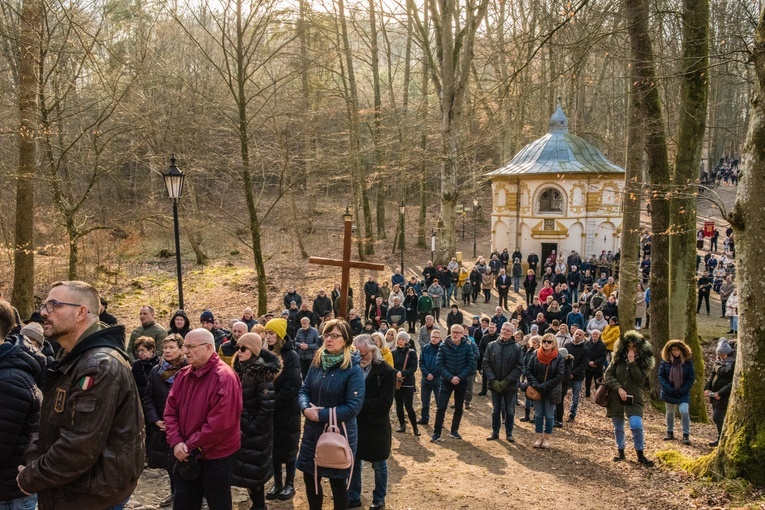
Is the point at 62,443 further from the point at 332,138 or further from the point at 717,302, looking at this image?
the point at 332,138

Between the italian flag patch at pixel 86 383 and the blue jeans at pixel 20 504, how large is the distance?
55.3 inches

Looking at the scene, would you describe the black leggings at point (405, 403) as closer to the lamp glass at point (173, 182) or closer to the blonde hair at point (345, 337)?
the blonde hair at point (345, 337)

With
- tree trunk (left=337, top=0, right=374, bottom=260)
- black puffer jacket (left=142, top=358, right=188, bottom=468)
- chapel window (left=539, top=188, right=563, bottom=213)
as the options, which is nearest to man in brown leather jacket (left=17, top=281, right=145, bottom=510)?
black puffer jacket (left=142, top=358, right=188, bottom=468)

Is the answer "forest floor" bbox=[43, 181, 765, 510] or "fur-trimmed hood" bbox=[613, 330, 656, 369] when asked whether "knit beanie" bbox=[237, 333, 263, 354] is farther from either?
"fur-trimmed hood" bbox=[613, 330, 656, 369]

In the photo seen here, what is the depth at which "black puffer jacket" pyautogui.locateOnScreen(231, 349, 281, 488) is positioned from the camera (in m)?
4.78

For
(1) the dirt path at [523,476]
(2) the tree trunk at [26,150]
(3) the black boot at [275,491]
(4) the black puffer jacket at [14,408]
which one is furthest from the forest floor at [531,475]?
(2) the tree trunk at [26,150]

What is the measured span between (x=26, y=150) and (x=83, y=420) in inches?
458

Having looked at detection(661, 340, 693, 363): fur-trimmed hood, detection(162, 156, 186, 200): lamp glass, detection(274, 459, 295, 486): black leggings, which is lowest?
detection(274, 459, 295, 486): black leggings

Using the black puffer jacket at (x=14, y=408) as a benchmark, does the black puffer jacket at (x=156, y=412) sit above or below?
below

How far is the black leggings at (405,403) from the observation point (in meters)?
8.58

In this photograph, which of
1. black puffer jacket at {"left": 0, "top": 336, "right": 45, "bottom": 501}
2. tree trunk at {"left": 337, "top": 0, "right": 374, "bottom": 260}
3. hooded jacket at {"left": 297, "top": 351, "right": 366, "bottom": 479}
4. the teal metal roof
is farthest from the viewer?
tree trunk at {"left": 337, "top": 0, "right": 374, "bottom": 260}

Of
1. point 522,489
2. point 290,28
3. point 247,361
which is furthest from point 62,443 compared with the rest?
point 290,28

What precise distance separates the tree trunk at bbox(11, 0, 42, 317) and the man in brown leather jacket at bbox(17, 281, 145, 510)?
10100 mm

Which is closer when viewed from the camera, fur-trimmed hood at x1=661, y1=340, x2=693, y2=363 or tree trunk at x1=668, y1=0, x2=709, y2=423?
fur-trimmed hood at x1=661, y1=340, x2=693, y2=363
